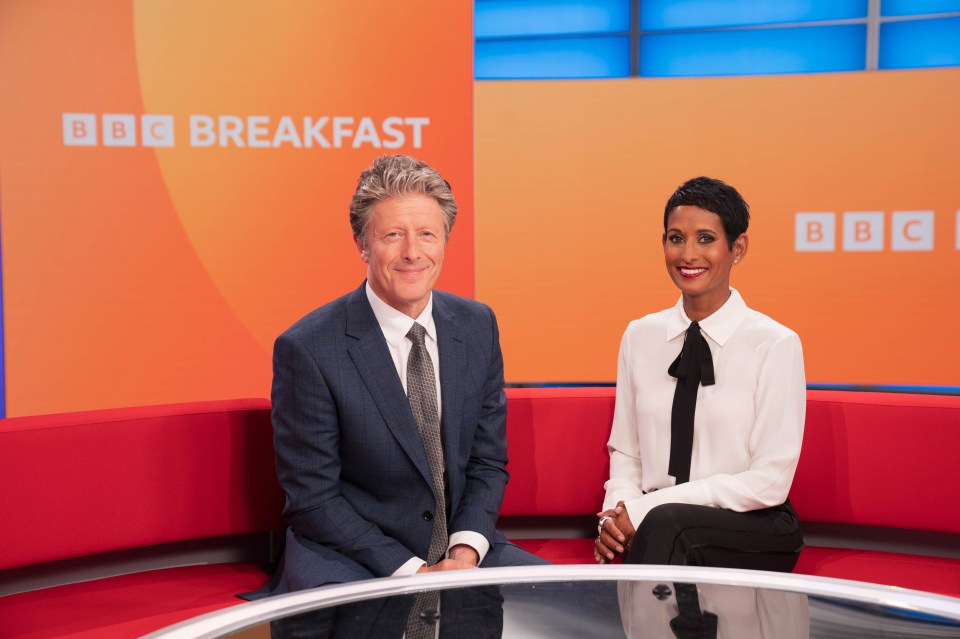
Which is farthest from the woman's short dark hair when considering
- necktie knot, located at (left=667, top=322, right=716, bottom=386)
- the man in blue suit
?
the man in blue suit

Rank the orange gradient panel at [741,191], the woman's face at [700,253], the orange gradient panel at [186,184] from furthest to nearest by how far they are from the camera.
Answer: the orange gradient panel at [741,191] < the orange gradient panel at [186,184] < the woman's face at [700,253]

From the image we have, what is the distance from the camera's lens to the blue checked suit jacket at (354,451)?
2268 mm

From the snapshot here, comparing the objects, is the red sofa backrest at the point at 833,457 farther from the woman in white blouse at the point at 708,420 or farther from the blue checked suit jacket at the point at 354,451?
the blue checked suit jacket at the point at 354,451

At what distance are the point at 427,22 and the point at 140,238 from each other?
1396mm

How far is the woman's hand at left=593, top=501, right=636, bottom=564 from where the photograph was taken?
2.52 metres

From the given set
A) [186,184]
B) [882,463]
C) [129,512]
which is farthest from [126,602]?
[882,463]

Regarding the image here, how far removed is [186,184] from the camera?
11.8 feet

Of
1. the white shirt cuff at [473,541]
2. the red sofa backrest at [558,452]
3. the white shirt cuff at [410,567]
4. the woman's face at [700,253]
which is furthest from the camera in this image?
the red sofa backrest at [558,452]

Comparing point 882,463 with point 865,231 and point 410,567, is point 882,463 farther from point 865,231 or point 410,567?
point 865,231

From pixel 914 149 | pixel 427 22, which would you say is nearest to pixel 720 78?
pixel 914 149

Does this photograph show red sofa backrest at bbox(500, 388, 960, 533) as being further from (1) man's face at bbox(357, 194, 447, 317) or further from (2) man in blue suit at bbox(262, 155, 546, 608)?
(1) man's face at bbox(357, 194, 447, 317)

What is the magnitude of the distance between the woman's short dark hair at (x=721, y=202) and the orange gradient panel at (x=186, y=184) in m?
1.26

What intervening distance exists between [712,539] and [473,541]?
618 millimetres

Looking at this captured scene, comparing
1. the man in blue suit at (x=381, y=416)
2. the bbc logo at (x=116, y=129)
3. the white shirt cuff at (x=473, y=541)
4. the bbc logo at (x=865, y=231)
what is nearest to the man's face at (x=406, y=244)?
the man in blue suit at (x=381, y=416)
